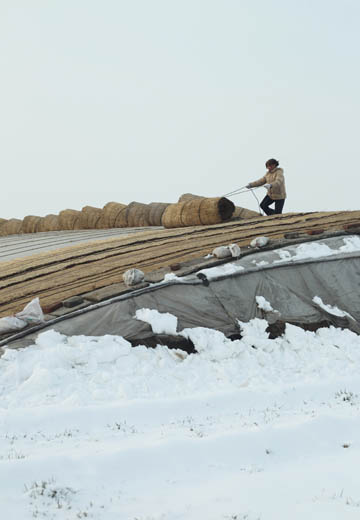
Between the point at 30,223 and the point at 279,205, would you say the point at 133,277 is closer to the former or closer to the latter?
the point at 279,205

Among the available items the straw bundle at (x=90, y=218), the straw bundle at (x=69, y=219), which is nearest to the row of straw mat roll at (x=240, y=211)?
the straw bundle at (x=90, y=218)

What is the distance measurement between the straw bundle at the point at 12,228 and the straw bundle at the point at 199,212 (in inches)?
237

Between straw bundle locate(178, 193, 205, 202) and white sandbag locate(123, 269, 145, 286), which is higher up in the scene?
straw bundle locate(178, 193, 205, 202)

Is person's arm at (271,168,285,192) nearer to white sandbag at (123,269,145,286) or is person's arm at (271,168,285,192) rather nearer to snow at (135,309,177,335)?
white sandbag at (123,269,145,286)

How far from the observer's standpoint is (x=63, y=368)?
14.3 feet

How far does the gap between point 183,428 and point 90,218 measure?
887 cm

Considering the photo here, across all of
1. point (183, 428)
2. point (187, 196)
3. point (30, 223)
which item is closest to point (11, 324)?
point (183, 428)

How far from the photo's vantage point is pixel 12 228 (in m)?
13.9

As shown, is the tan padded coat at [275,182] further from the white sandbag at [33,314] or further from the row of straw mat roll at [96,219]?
the white sandbag at [33,314]

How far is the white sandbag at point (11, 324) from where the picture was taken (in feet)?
15.8

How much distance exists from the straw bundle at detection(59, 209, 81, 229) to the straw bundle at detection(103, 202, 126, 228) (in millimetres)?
857

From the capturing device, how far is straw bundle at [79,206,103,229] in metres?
11.9

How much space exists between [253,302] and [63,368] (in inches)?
88.5

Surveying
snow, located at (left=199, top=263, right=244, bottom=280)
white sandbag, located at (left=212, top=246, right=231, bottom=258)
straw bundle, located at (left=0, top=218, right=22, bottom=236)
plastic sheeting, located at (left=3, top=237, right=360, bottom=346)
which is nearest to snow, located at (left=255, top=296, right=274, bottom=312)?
plastic sheeting, located at (left=3, top=237, right=360, bottom=346)
